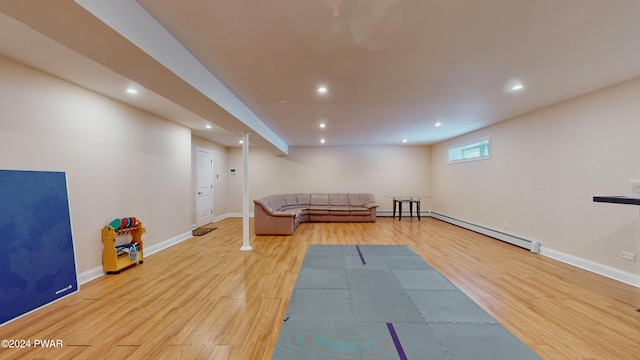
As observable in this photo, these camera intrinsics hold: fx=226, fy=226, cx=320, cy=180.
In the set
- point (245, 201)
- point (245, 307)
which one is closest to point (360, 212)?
point (245, 201)

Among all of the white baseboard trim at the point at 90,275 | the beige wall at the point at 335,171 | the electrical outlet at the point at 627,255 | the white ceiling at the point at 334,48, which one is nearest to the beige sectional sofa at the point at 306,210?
the beige wall at the point at 335,171

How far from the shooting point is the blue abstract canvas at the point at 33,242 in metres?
2.16

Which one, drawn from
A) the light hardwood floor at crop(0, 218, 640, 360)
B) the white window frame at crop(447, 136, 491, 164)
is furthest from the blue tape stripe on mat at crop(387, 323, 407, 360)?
the white window frame at crop(447, 136, 491, 164)

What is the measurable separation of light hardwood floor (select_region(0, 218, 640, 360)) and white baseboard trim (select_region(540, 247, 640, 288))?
139mm

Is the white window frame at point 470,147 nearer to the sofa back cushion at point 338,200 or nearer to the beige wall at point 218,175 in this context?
the sofa back cushion at point 338,200

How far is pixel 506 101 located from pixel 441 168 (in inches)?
157

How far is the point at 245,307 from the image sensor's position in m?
2.38

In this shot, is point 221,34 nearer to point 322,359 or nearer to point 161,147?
point 322,359

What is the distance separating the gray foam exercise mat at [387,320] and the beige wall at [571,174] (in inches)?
92.9

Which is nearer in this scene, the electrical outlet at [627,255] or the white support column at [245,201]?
the electrical outlet at [627,255]

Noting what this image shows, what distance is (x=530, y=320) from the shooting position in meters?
2.14

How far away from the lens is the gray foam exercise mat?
68.9 inches

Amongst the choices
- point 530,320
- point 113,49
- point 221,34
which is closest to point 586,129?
Answer: point 530,320

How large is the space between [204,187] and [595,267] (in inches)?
324
